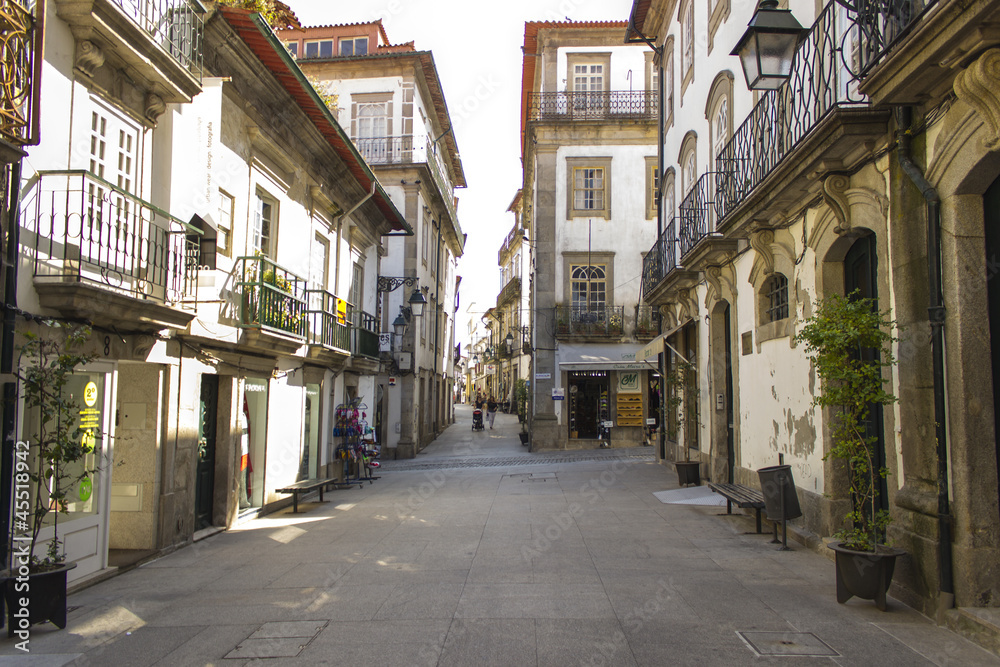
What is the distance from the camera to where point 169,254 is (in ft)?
27.8

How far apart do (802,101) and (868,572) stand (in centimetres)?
466

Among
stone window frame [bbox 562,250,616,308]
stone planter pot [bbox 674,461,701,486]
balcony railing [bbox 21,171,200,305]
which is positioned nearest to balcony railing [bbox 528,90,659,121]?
stone window frame [bbox 562,250,616,308]

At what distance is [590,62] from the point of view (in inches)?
1068

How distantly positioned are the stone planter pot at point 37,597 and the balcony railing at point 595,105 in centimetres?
2360

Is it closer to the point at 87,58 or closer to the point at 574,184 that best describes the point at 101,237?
the point at 87,58

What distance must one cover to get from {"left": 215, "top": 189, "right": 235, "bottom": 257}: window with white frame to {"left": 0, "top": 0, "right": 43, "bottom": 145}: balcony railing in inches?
176

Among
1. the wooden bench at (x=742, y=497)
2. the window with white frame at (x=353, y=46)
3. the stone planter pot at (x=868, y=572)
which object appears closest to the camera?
the stone planter pot at (x=868, y=572)

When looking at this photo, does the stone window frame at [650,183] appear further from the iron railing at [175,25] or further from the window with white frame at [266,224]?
the iron railing at [175,25]

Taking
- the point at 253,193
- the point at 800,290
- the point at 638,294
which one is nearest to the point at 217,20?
the point at 253,193

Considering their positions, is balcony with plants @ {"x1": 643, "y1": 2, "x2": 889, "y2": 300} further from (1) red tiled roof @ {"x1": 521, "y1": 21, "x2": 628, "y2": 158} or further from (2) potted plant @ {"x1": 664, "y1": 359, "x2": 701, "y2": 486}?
(1) red tiled roof @ {"x1": 521, "y1": 21, "x2": 628, "y2": 158}

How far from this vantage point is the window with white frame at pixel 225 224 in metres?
10.8

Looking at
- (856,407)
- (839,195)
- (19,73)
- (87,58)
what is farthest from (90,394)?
(839,195)

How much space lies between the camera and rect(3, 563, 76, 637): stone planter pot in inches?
219

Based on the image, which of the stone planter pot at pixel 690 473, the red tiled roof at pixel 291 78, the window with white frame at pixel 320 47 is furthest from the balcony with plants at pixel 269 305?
the window with white frame at pixel 320 47
